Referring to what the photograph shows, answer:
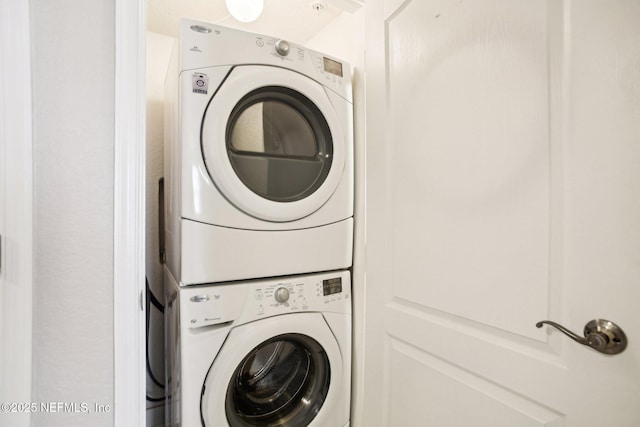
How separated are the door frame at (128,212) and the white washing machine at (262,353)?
351 mm

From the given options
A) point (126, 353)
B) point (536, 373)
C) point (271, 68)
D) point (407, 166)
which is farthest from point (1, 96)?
point (536, 373)

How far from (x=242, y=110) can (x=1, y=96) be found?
0.67 metres

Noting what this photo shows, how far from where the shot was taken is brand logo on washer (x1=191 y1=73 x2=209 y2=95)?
958mm

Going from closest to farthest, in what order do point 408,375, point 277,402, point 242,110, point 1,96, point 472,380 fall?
point 1,96 < point 472,380 < point 408,375 < point 242,110 < point 277,402

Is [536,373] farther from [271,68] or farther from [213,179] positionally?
[271,68]

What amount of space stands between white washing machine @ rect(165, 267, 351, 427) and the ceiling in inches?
54.3

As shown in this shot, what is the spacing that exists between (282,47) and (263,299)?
3.21 ft

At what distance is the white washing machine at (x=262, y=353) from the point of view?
0.95 m

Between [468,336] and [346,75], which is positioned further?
[346,75]

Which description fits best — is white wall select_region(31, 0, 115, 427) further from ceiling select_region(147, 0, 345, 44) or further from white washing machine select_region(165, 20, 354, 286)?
ceiling select_region(147, 0, 345, 44)

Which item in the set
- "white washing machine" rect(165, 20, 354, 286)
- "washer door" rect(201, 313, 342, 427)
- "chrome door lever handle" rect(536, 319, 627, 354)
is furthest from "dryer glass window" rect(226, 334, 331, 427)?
"chrome door lever handle" rect(536, 319, 627, 354)

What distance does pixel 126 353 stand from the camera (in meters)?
0.59

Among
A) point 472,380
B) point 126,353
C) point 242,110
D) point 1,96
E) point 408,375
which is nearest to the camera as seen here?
point 1,96

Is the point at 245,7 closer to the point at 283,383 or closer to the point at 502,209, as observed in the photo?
the point at 502,209
